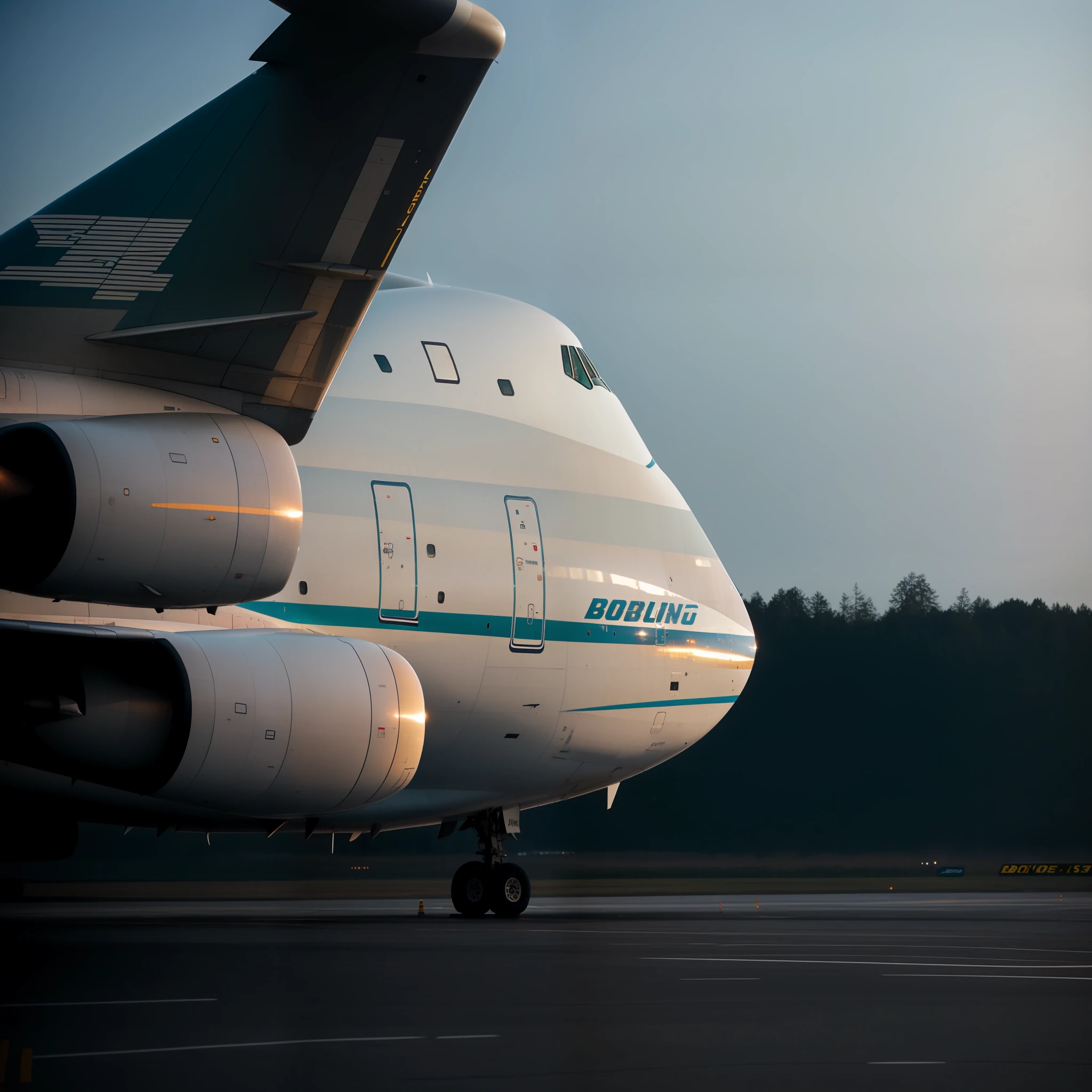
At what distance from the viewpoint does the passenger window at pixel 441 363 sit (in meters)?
14.8

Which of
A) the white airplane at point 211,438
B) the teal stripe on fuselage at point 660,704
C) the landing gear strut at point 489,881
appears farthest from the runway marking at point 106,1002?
the landing gear strut at point 489,881

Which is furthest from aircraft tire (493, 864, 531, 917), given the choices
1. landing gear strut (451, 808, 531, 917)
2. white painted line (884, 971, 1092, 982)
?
white painted line (884, 971, 1092, 982)

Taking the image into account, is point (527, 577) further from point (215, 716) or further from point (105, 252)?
point (105, 252)

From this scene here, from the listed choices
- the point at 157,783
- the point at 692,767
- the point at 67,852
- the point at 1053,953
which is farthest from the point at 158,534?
the point at 692,767

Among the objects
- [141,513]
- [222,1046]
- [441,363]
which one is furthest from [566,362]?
[222,1046]

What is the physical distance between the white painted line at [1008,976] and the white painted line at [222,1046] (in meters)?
4.66

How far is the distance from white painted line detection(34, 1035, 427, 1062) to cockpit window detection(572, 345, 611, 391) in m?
10.8

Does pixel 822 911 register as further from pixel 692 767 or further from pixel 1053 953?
pixel 692 767

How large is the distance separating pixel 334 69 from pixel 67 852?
8.32 metres

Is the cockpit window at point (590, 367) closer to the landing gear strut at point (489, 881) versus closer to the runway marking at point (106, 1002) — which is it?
the landing gear strut at point (489, 881)

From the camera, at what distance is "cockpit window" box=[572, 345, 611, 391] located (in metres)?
16.8

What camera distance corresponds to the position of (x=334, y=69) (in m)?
7.12

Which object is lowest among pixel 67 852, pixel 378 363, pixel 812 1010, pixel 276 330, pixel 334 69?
pixel 812 1010

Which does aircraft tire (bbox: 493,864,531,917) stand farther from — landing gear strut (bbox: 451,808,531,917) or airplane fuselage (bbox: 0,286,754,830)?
airplane fuselage (bbox: 0,286,754,830)
